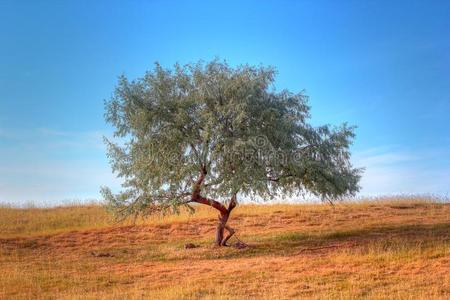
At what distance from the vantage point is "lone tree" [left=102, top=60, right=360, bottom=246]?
24531mm

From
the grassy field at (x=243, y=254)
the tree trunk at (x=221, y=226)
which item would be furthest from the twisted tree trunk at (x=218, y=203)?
the grassy field at (x=243, y=254)

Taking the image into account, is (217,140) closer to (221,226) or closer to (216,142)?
(216,142)

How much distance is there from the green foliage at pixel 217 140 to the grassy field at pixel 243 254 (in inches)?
126

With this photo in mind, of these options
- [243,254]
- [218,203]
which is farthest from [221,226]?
[243,254]

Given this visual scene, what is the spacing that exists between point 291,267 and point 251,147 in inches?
246

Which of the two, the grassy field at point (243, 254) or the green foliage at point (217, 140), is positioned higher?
the green foliage at point (217, 140)

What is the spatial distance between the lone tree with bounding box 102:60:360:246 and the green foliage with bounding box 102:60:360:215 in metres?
0.05

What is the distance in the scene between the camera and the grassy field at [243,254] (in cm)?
1695

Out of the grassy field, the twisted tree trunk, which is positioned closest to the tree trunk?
the twisted tree trunk

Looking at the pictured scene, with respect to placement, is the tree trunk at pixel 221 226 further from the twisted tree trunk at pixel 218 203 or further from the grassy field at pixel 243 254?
the grassy field at pixel 243 254

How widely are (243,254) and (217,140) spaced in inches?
224

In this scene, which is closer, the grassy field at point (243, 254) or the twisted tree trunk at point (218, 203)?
the grassy field at point (243, 254)

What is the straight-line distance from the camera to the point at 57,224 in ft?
132

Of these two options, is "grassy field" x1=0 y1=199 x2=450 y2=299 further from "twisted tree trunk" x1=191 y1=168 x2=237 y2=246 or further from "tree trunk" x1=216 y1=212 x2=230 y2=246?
"twisted tree trunk" x1=191 y1=168 x2=237 y2=246
